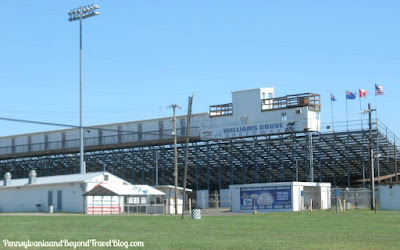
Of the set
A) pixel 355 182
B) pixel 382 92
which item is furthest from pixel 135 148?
pixel 382 92

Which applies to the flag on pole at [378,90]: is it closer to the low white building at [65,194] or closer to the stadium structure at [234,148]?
the stadium structure at [234,148]

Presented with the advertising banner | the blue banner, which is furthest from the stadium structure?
the blue banner

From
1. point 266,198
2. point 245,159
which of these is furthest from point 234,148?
point 266,198

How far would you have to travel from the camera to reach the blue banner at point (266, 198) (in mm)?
56969

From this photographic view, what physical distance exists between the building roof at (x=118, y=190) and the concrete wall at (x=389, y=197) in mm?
20775

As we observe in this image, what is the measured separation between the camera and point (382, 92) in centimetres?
6341

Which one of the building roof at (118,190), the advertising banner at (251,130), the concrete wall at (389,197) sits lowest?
the concrete wall at (389,197)

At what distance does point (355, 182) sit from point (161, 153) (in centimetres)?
2449

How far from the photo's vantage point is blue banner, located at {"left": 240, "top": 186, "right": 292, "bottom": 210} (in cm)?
5697

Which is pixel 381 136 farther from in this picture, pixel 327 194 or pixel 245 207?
pixel 245 207

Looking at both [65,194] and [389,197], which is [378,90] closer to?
[389,197]

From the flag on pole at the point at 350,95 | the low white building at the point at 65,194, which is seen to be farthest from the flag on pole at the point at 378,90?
the low white building at the point at 65,194

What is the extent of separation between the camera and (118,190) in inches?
2299

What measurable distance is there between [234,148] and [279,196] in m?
17.4
